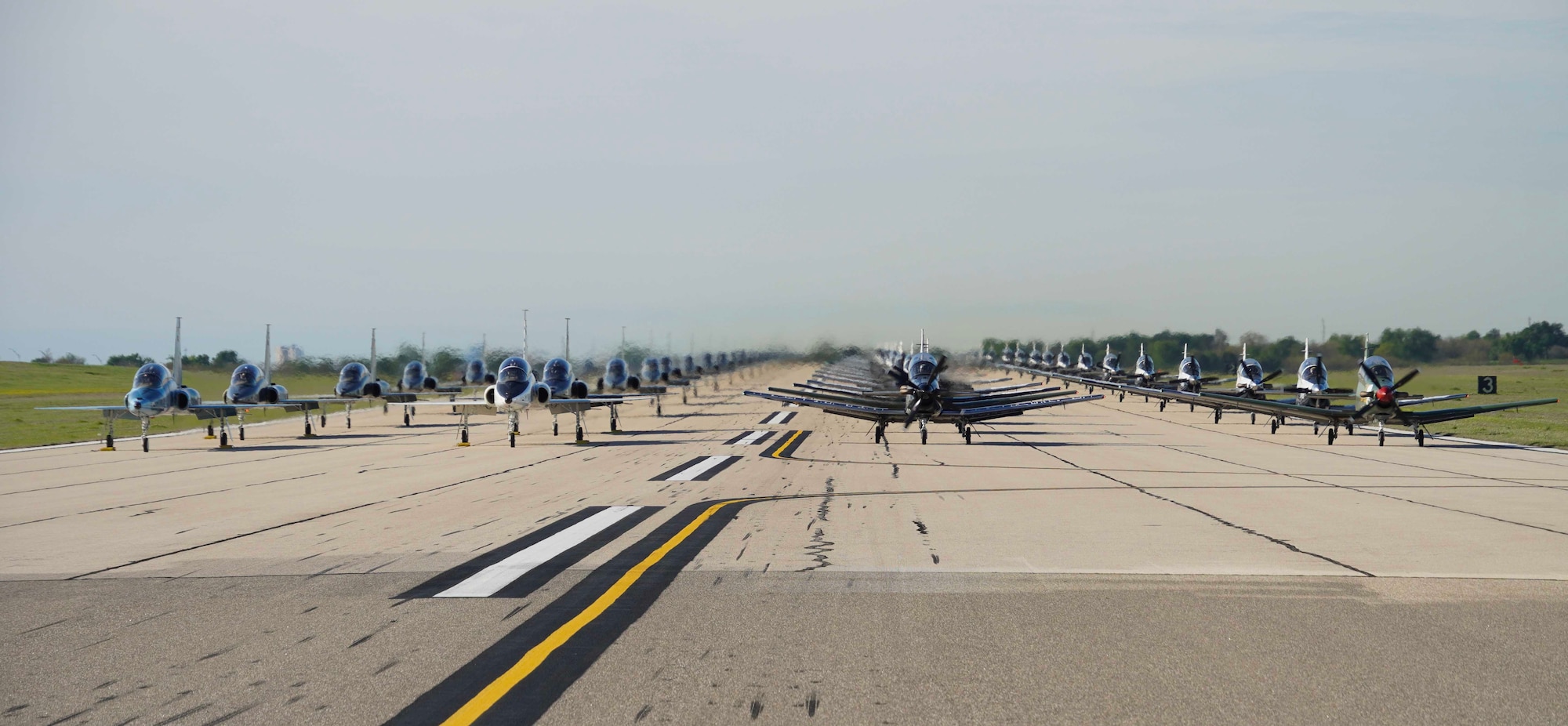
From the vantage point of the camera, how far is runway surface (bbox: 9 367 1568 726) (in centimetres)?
709

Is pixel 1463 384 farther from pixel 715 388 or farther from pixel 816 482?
pixel 816 482

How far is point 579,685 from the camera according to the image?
7.33 metres

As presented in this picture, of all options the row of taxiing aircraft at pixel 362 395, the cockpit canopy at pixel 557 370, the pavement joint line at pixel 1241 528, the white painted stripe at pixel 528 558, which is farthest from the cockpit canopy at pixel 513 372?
the pavement joint line at pixel 1241 528

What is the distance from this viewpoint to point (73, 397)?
275 feet

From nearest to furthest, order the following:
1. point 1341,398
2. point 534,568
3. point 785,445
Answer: point 534,568, point 785,445, point 1341,398

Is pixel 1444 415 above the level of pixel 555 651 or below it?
above

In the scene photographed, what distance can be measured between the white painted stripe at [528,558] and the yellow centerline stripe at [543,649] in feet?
4.00

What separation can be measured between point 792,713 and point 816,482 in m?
16.8

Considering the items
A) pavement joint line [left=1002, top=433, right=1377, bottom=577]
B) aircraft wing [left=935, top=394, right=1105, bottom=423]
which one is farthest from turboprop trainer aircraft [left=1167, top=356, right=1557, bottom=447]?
pavement joint line [left=1002, top=433, right=1377, bottom=577]

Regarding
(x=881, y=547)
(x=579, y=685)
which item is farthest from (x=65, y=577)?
(x=881, y=547)

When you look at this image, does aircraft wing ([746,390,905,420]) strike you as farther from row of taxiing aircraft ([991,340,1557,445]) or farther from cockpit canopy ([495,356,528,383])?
row of taxiing aircraft ([991,340,1557,445])

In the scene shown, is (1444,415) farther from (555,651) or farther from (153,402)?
(153,402)

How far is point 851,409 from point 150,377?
2493cm

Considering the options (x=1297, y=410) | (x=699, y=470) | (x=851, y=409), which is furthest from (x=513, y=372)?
(x=1297, y=410)
